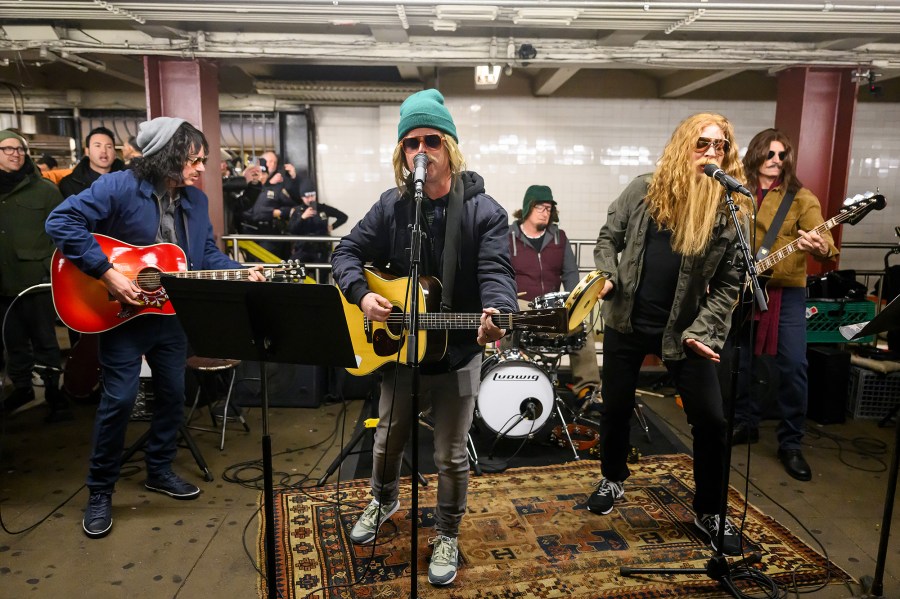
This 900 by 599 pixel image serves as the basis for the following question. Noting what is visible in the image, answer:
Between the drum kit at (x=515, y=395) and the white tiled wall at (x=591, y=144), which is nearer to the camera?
the drum kit at (x=515, y=395)

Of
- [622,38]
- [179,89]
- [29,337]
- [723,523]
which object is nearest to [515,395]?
[723,523]

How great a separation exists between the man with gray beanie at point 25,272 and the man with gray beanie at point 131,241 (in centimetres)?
208

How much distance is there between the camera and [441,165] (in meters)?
2.52

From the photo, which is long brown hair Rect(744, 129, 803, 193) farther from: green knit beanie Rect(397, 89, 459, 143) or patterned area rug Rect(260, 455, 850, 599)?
green knit beanie Rect(397, 89, 459, 143)

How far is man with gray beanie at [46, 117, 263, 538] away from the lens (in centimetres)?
302

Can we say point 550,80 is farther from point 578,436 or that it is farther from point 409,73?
point 578,436

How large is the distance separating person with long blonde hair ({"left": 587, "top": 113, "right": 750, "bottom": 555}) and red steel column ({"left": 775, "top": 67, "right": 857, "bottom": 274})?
3.52 m

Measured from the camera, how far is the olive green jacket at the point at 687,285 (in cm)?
284

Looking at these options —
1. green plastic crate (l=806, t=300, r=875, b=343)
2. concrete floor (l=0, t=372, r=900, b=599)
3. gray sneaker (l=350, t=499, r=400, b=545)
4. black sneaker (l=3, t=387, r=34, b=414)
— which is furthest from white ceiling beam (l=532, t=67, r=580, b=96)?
black sneaker (l=3, t=387, r=34, b=414)

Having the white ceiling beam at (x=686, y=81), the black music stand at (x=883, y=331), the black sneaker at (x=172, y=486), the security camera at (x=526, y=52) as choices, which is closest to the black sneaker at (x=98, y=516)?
the black sneaker at (x=172, y=486)

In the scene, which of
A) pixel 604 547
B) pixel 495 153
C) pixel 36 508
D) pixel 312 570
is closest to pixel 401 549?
pixel 312 570

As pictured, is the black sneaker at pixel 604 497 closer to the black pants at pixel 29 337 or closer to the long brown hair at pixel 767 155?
the long brown hair at pixel 767 155

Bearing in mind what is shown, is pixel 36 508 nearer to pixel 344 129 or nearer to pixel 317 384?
pixel 317 384

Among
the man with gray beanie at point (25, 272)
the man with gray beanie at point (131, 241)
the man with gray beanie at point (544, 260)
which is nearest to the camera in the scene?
the man with gray beanie at point (131, 241)
